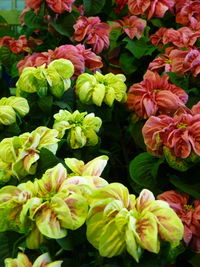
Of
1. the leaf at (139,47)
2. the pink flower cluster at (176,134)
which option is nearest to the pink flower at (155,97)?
the pink flower cluster at (176,134)

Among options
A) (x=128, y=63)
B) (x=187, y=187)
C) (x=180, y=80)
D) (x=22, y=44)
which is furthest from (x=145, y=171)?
(x=22, y=44)

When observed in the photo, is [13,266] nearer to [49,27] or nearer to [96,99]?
[96,99]

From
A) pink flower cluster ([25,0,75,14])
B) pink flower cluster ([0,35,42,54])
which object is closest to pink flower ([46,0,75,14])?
pink flower cluster ([25,0,75,14])

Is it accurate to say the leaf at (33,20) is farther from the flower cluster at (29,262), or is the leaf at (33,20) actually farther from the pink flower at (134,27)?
the flower cluster at (29,262)

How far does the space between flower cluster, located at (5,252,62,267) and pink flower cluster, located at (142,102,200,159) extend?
0.30 meters

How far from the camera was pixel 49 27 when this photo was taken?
1254 mm

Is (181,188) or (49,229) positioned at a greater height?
(49,229)

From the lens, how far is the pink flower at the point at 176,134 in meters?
0.72

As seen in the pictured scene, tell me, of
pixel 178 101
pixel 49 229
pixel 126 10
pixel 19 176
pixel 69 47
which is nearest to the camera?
pixel 49 229

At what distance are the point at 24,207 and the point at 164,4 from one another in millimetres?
933

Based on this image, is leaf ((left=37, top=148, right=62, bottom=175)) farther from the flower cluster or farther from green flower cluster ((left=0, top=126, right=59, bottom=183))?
the flower cluster

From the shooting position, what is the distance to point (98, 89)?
887 mm

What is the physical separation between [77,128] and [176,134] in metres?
0.16

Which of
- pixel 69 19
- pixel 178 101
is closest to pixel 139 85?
pixel 178 101
